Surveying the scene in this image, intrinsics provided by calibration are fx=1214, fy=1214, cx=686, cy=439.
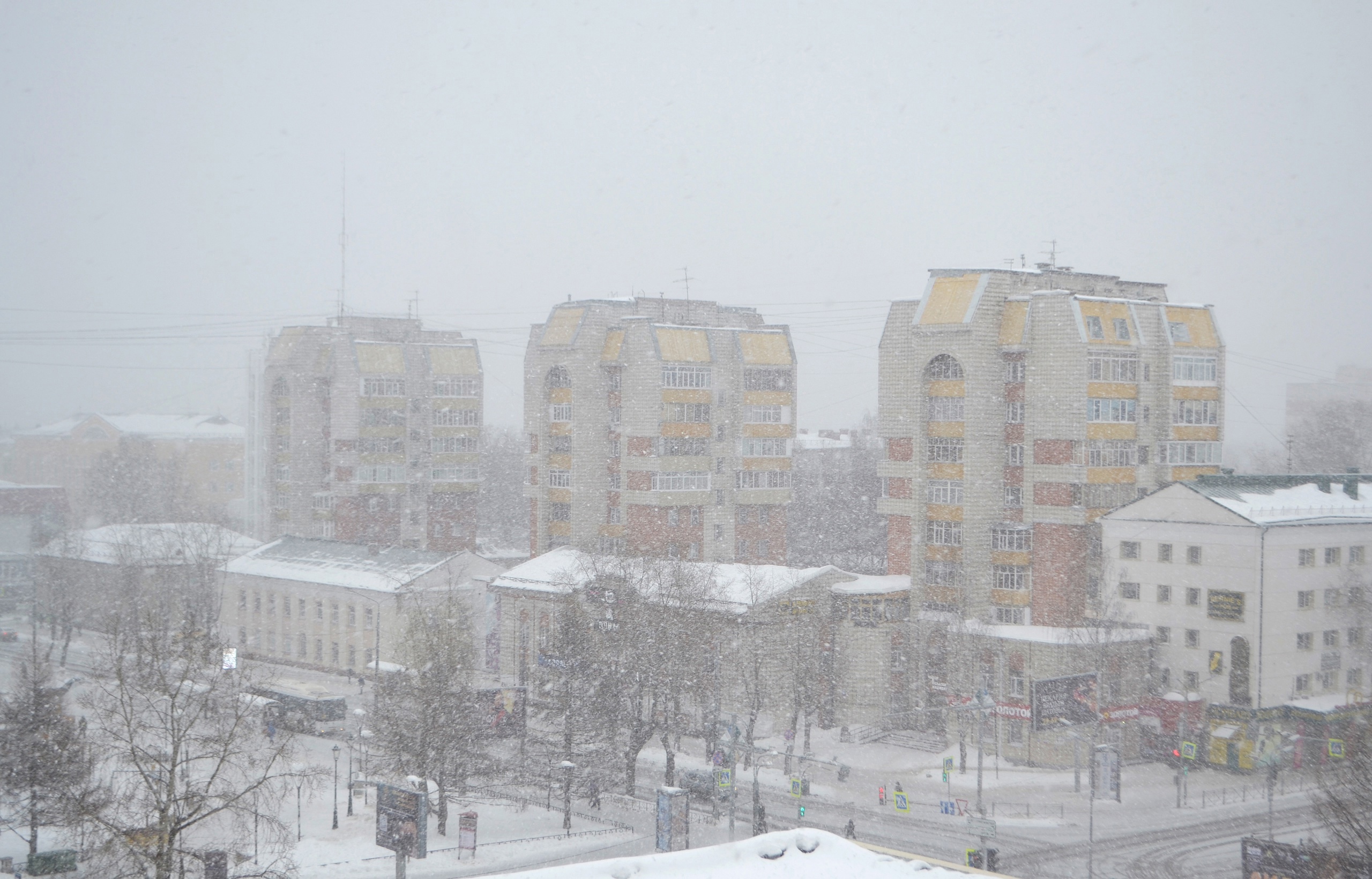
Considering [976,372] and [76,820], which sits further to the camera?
[976,372]

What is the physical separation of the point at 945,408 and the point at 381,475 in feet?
118

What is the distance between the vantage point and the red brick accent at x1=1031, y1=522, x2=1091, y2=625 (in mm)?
43312

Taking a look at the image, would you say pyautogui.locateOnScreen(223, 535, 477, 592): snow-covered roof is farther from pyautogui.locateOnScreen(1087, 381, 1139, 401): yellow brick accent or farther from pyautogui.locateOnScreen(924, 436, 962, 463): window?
pyautogui.locateOnScreen(1087, 381, 1139, 401): yellow brick accent

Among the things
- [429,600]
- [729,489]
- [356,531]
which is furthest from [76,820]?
[356,531]

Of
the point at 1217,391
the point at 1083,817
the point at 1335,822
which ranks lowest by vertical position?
the point at 1083,817

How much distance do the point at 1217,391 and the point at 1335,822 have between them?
2543 cm

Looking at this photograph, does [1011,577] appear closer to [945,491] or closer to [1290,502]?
[945,491]

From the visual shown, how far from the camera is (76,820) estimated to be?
21672 millimetres

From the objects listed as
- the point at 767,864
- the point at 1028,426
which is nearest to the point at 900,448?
the point at 1028,426

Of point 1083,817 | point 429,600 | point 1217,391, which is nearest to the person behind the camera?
point 1083,817

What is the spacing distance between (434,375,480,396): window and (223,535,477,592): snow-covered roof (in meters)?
12.5

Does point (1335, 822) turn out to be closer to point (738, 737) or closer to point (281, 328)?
point (738, 737)

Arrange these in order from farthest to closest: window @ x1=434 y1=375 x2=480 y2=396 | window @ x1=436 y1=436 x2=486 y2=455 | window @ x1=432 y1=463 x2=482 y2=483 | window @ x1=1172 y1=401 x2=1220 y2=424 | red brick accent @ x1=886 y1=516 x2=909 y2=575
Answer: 1. window @ x1=432 y1=463 x2=482 y2=483
2. window @ x1=436 y1=436 x2=486 y2=455
3. window @ x1=434 y1=375 x2=480 y2=396
4. red brick accent @ x1=886 y1=516 x2=909 y2=575
5. window @ x1=1172 y1=401 x2=1220 y2=424

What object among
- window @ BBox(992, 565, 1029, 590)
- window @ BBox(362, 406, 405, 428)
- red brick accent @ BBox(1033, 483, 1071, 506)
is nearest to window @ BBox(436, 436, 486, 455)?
window @ BBox(362, 406, 405, 428)
